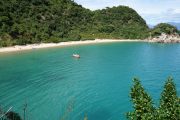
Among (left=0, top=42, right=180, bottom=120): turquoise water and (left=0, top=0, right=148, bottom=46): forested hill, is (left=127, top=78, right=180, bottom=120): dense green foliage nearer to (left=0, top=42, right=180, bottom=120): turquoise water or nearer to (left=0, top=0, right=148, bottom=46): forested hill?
(left=0, top=42, right=180, bottom=120): turquoise water

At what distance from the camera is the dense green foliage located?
2784 centimetres

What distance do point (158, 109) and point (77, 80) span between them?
2137 inches

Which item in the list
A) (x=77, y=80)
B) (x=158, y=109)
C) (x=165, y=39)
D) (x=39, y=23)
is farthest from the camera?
(x=165, y=39)

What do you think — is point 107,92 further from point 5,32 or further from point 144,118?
point 5,32

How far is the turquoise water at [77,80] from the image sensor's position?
57750 mm

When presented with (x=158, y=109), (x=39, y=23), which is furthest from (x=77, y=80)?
(x=39, y=23)

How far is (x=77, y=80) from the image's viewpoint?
271 feet

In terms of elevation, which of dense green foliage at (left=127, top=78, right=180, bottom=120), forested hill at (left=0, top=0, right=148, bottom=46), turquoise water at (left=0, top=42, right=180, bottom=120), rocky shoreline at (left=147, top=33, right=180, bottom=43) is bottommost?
turquoise water at (left=0, top=42, right=180, bottom=120)

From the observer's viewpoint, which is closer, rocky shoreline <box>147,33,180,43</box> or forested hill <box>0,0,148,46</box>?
forested hill <box>0,0,148,46</box>

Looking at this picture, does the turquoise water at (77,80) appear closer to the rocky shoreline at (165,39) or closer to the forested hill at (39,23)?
the forested hill at (39,23)

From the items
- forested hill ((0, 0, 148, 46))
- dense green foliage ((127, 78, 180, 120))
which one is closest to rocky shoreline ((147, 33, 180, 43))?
forested hill ((0, 0, 148, 46))

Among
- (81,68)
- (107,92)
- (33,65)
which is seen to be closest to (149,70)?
(81,68)

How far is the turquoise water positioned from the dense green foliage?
14.8 m

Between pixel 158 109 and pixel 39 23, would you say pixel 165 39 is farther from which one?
pixel 158 109
